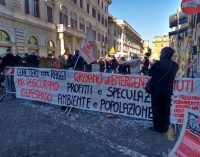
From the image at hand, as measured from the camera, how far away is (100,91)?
5855mm

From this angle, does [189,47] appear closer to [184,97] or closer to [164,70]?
[184,97]

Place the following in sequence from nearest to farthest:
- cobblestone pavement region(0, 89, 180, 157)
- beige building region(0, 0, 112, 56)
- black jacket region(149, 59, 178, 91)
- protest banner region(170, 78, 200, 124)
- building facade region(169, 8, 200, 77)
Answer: cobblestone pavement region(0, 89, 180, 157) → black jacket region(149, 59, 178, 91) → protest banner region(170, 78, 200, 124) → building facade region(169, 8, 200, 77) → beige building region(0, 0, 112, 56)

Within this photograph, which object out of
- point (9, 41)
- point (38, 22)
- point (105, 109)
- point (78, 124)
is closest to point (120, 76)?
point (105, 109)

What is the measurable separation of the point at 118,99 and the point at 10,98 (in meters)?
4.53

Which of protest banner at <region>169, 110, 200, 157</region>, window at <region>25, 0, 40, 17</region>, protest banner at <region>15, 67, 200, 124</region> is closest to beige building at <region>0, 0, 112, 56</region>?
window at <region>25, 0, 40, 17</region>

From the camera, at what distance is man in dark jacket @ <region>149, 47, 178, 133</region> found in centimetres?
446

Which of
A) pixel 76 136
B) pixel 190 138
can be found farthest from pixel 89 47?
pixel 190 138

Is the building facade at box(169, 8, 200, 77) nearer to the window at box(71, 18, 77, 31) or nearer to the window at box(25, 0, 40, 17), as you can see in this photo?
the window at box(25, 0, 40, 17)

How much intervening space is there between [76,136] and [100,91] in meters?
1.75

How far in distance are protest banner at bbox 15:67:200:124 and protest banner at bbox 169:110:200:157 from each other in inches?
93.5

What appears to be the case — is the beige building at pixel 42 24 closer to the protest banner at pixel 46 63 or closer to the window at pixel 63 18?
the window at pixel 63 18

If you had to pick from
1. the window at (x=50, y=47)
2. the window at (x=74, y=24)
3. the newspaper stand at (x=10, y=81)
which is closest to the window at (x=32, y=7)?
the window at (x=50, y=47)

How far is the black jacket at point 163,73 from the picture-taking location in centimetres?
445

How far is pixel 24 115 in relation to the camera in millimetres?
5895
